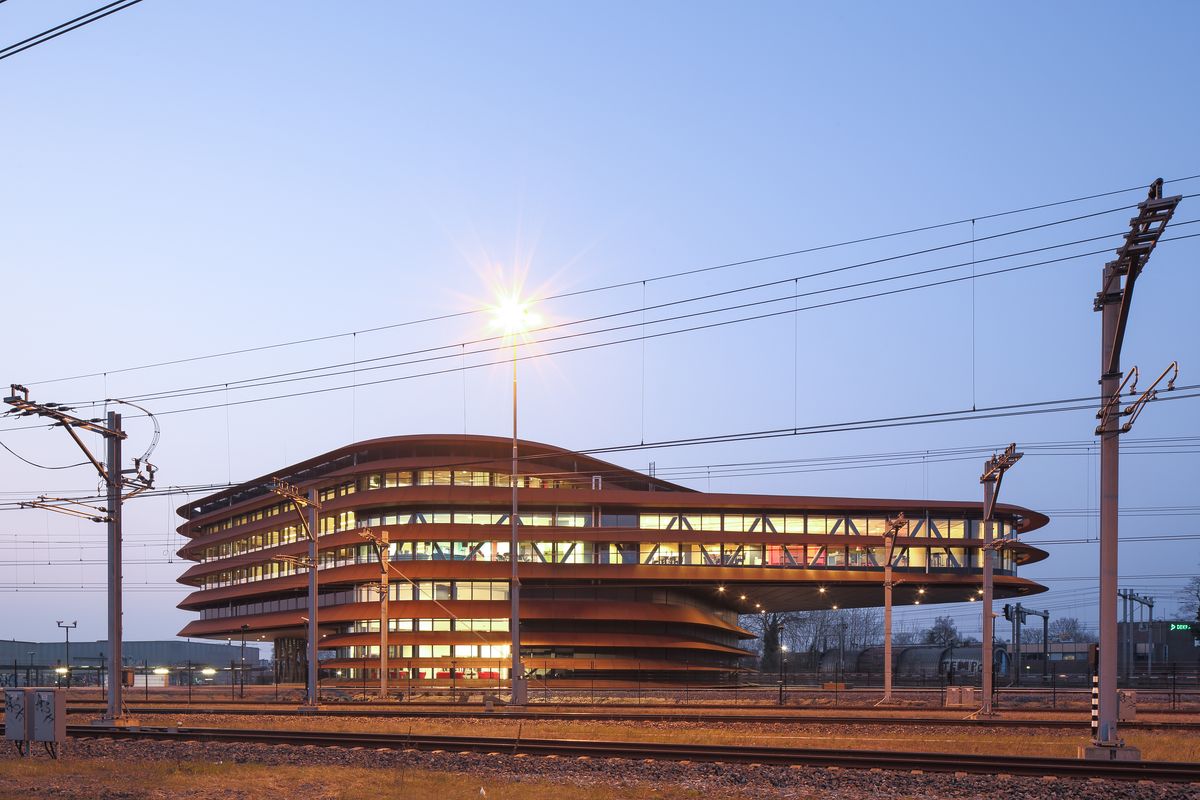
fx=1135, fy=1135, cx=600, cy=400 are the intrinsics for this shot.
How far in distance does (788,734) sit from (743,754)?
26.6 ft

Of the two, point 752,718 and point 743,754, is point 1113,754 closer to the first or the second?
point 743,754

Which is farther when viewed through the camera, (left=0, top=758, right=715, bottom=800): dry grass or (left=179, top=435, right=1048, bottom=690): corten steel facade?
(left=179, top=435, right=1048, bottom=690): corten steel facade

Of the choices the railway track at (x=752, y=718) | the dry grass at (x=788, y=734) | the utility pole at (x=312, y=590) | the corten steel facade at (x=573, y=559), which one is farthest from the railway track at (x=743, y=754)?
the corten steel facade at (x=573, y=559)

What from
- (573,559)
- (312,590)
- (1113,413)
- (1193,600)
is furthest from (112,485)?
(1193,600)

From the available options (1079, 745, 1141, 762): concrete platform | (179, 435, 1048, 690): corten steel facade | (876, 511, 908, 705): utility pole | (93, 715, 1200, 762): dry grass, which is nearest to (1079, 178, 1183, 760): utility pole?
(1079, 745, 1141, 762): concrete platform

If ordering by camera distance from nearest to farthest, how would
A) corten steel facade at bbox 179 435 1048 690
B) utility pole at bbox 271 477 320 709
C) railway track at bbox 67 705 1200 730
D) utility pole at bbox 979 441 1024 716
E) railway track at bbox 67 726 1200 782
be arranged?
railway track at bbox 67 726 1200 782
railway track at bbox 67 705 1200 730
utility pole at bbox 979 441 1024 716
utility pole at bbox 271 477 320 709
corten steel facade at bbox 179 435 1048 690

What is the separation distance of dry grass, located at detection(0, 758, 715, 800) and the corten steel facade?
211 ft

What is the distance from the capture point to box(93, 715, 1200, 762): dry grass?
27.0m

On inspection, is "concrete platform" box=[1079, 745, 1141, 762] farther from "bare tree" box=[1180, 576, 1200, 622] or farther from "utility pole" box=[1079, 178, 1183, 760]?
"bare tree" box=[1180, 576, 1200, 622]

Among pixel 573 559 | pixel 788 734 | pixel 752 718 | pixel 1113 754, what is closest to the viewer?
pixel 1113 754

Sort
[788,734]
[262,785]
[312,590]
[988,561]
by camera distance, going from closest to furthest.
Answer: [262,785] < [788,734] < [988,561] < [312,590]

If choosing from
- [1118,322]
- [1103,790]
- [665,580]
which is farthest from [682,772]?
[665,580]

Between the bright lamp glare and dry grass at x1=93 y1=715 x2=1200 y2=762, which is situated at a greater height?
the bright lamp glare

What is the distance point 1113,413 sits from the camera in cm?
2381
